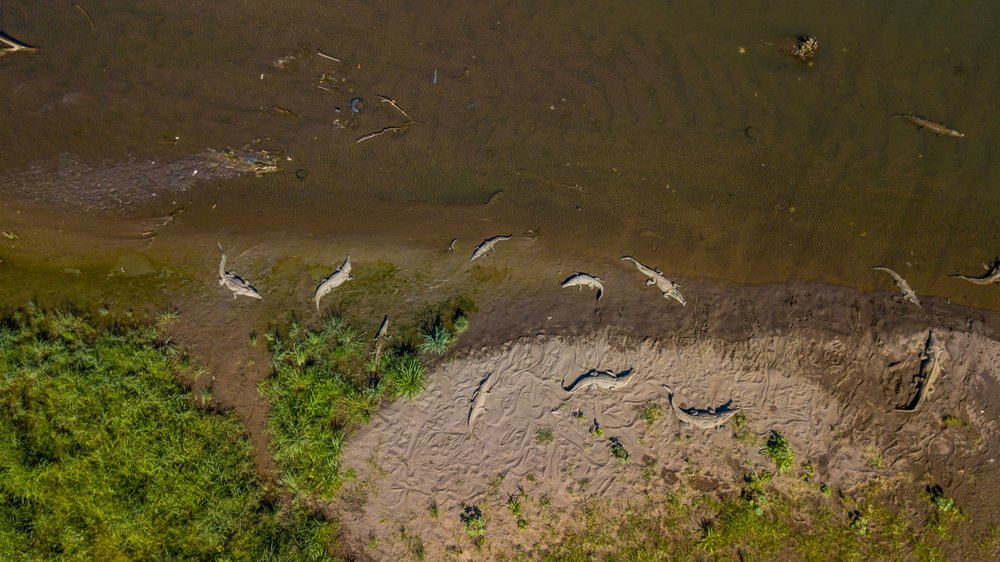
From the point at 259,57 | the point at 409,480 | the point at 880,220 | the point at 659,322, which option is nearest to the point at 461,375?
the point at 409,480

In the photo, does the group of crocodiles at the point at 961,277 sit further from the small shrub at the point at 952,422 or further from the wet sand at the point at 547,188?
the small shrub at the point at 952,422

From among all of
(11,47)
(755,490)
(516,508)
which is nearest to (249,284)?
(516,508)

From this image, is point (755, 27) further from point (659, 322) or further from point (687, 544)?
point (687, 544)

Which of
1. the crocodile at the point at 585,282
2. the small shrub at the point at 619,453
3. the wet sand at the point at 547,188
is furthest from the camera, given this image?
the crocodile at the point at 585,282

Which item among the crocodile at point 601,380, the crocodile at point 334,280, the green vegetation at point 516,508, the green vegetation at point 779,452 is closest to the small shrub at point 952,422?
the green vegetation at point 779,452

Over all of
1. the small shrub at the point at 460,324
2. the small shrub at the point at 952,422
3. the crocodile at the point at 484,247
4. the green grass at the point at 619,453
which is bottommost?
the green grass at the point at 619,453

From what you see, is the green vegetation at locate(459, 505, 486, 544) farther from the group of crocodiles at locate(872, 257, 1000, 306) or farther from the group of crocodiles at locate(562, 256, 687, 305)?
the group of crocodiles at locate(872, 257, 1000, 306)
